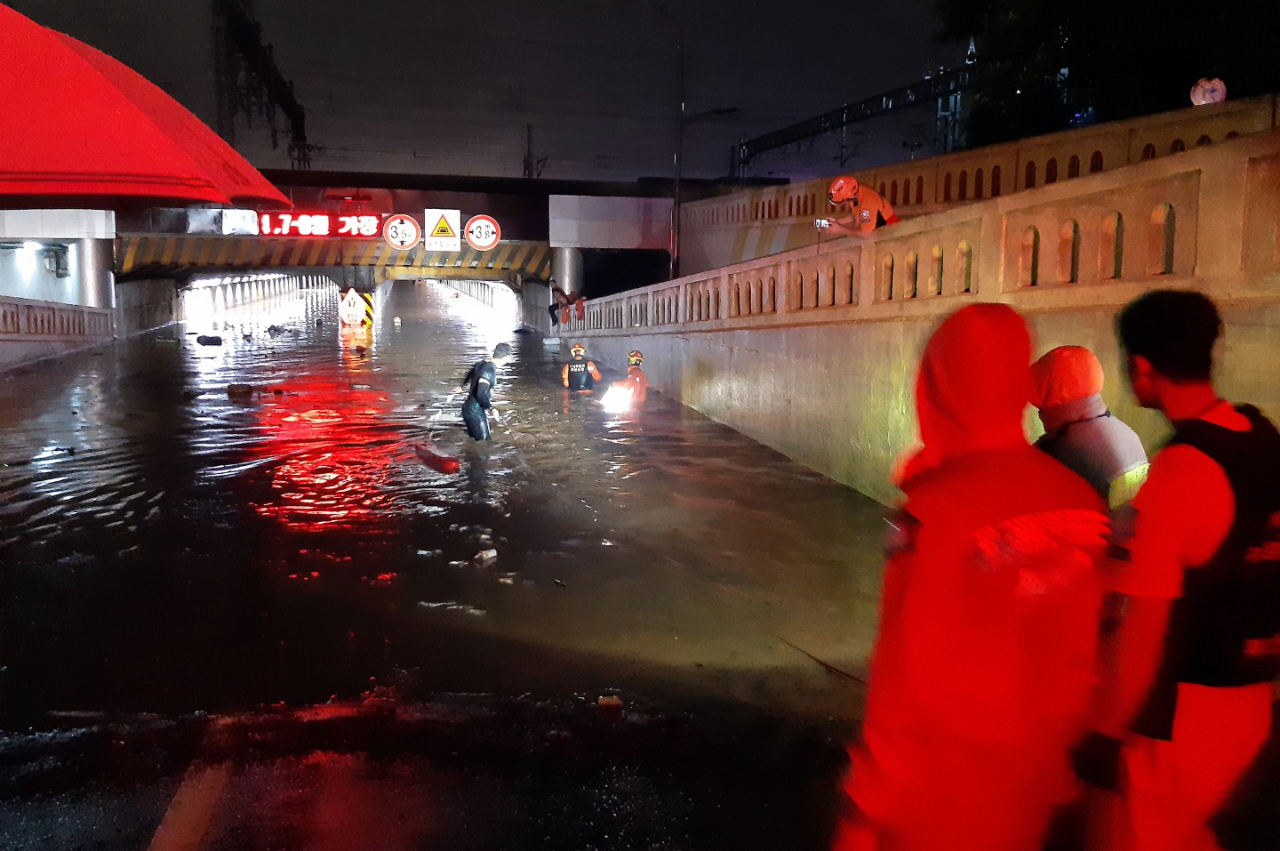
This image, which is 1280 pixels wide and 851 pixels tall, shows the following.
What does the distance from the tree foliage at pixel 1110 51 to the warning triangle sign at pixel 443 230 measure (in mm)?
15713

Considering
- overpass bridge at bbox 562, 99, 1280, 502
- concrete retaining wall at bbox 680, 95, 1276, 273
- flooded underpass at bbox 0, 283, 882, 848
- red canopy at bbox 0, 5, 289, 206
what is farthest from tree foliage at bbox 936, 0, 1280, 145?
red canopy at bbox 0, 5, 289, 206

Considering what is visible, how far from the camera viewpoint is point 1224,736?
7.13 feet

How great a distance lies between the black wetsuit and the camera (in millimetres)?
10367

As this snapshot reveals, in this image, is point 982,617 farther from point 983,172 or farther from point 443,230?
point 443,230

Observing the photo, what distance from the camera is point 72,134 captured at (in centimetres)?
310

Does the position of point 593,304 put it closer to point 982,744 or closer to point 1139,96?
point 1139,96

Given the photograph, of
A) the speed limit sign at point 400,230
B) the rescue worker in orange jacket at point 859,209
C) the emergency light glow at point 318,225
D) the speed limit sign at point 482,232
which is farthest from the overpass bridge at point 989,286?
the emergency light glow at point 318,225

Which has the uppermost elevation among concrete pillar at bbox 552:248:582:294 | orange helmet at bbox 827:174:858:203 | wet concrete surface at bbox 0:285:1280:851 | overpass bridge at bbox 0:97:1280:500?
concrete pillar at bbox 552:248:582:294

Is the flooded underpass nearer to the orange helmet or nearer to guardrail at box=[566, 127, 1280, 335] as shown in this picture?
guardrail at box=[566, 127, 1280, 335]

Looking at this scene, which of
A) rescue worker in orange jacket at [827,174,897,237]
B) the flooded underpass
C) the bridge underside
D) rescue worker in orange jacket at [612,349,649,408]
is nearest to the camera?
the flooded underpass

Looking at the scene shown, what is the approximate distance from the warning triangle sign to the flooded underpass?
1992cm

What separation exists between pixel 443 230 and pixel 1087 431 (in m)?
28.3

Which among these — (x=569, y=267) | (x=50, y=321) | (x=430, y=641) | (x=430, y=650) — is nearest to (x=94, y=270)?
(x=50, y=321)

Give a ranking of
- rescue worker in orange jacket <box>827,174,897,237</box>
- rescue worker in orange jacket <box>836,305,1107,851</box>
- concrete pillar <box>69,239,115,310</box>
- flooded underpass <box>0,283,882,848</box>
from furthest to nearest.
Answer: concrete pillar <box>69,239,115,310</box> < rescue worker in orange jacket <box>827,174,897,237</box> < flooded underpass <box>0,283,882,848</box> < rescue worker in orange jacket <box>836,305,1107,851</box>
